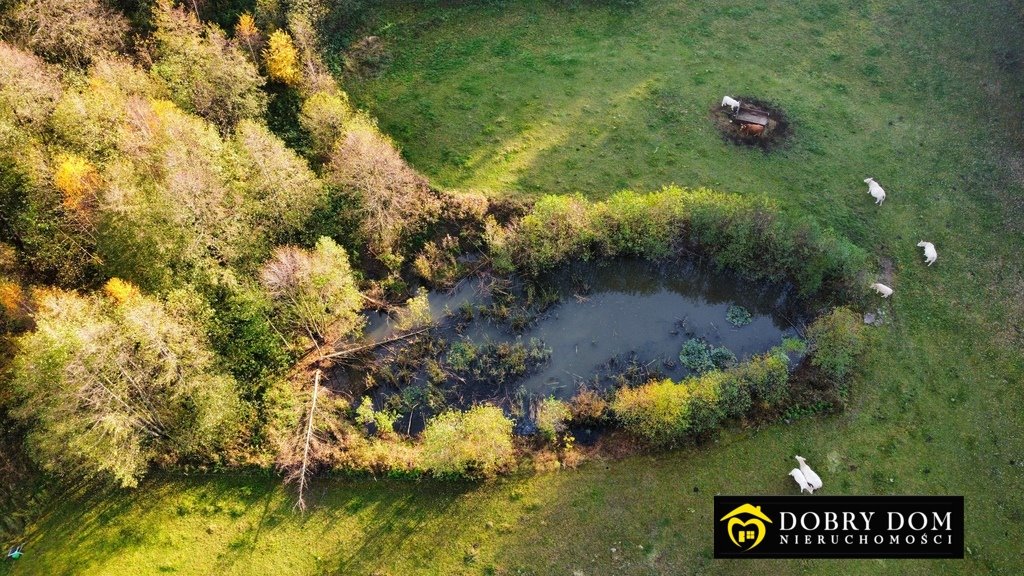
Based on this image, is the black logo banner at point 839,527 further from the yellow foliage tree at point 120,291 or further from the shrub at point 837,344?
the yellow foliage tree at point 120,291

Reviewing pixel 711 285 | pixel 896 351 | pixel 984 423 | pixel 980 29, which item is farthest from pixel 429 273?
pixel 980 29

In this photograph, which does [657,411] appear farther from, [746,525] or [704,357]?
[746,525]

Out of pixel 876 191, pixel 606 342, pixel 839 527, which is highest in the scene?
pixel 876 191

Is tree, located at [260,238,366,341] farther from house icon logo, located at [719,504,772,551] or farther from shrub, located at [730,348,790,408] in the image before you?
house icon logo, located at [719,504,772,551]

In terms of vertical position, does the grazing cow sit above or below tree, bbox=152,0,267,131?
below

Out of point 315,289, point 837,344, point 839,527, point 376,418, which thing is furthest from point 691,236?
point 315,289

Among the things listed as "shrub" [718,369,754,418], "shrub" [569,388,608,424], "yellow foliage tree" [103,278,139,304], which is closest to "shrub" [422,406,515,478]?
"shrub" [569,388,608,424]

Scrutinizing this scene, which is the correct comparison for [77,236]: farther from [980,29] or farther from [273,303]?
[980,29]
